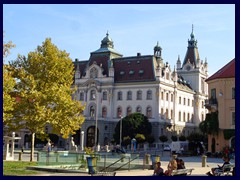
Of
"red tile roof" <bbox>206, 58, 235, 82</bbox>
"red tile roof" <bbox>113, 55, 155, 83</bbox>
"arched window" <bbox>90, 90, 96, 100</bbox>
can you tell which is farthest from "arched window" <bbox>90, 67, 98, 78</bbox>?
"red tile roof" <bbox>206, 58, 235, 82</bbox>

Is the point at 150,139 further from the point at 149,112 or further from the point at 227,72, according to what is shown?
the point at 227,72

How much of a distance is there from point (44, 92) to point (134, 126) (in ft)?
134

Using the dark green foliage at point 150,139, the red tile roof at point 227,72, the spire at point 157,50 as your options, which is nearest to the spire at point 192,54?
the spire at point 157,50

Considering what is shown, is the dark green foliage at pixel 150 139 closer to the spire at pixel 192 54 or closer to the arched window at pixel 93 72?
the arched window at pixel 93 72

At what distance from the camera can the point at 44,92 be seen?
32469mm

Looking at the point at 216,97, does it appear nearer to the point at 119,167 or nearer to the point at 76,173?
the point at 119,167

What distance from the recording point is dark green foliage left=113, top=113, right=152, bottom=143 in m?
72.2

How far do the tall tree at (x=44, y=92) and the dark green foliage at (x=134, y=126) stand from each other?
38638 millimetres

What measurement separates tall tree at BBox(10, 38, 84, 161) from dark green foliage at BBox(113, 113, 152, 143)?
1521 inches

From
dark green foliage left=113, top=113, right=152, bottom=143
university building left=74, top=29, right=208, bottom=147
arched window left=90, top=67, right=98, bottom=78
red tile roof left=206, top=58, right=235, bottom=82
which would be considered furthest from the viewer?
arched window left=90, top=67, right=98, bottom=78

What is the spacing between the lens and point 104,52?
3519 inches

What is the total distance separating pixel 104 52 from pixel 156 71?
13.0 metres

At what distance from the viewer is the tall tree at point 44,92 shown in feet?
105

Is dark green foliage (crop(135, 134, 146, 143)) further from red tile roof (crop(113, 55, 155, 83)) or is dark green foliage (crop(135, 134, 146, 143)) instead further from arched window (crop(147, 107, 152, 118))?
red tile roof (crop(113, 55, 155, 83))
